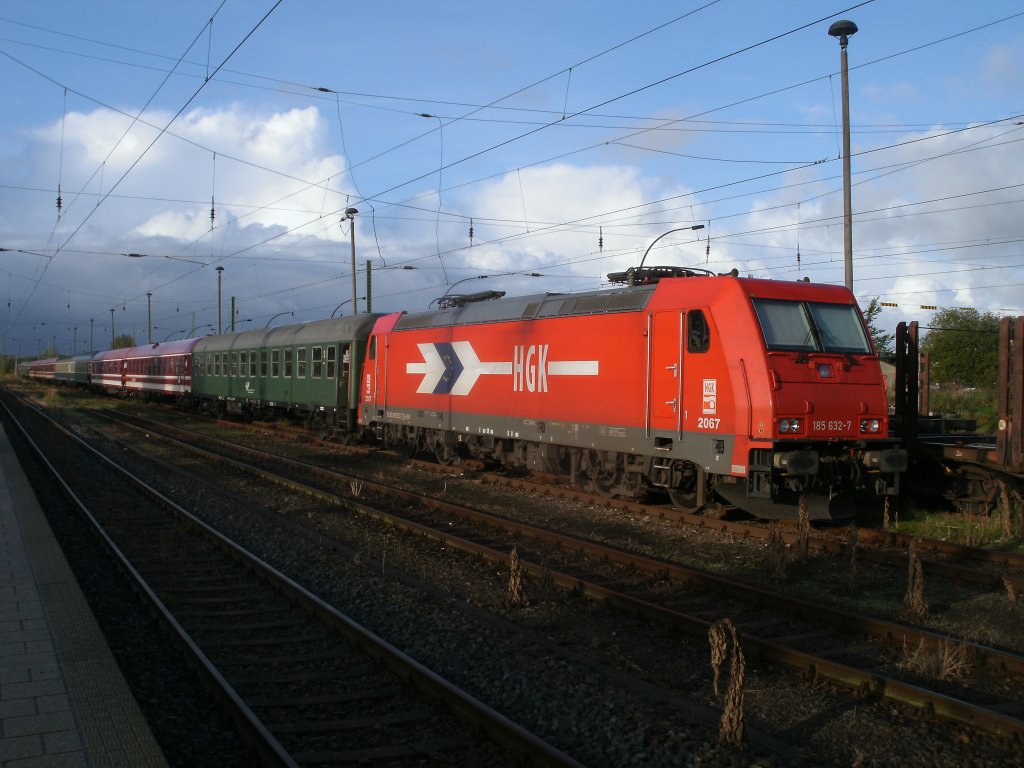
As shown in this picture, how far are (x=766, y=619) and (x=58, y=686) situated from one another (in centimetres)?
571

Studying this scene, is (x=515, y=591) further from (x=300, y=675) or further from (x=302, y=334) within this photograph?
(x=302, y=334)

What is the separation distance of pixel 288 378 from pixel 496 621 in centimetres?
2096

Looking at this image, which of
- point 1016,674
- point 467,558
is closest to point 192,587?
point 467,558

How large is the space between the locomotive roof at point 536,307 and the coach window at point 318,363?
555 cm

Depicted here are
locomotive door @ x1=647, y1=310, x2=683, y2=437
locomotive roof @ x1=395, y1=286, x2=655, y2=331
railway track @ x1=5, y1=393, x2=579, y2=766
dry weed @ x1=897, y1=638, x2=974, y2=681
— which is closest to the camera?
railway track @ x1=5, y1=393, x2=579, y2=766

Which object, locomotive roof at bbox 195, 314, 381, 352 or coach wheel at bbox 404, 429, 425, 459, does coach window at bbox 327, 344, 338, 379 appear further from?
coach wheel at bbox 404, 429, 425, 459

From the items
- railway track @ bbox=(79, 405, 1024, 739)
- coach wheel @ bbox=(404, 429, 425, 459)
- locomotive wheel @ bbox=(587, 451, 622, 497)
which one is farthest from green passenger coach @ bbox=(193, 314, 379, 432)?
railway track @ bbox=(79, 405, 1024, 739)

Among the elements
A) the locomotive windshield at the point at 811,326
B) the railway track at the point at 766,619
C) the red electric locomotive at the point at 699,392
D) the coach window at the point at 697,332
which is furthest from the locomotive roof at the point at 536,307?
the railway track at the point at 766,619

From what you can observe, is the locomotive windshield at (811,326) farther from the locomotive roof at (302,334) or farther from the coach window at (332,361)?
the coach window at (332,361)

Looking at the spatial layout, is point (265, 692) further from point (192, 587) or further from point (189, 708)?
point (192, 587)

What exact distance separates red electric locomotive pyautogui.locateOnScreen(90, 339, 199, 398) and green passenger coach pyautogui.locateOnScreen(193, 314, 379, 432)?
404 centimetres

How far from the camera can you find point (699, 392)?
11.3 m

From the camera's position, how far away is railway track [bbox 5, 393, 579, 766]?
499 cm

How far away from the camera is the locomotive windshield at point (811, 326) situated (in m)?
10.8
